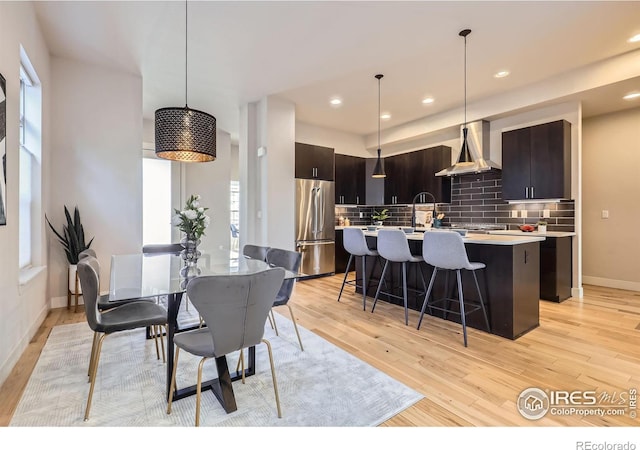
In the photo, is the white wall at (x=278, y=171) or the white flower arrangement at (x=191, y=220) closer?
the white flower arrangement at (x=191, y=220)

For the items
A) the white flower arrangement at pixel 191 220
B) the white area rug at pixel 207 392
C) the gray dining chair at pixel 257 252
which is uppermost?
the white flower arrangement at pixel 191 220

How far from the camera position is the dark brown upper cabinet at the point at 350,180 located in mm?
6395

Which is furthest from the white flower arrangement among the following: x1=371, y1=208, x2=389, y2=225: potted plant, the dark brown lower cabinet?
x1=371, y1=208, x2=389, y2=225: potted plant

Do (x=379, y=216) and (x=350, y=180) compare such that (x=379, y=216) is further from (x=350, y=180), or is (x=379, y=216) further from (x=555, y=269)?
(x=555, y=269)

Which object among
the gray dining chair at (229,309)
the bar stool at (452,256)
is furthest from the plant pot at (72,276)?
the bar stool at (452,256)

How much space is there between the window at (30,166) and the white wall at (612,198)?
7269 millimetres

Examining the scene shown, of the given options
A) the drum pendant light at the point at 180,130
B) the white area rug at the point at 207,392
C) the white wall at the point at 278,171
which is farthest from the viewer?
the white wall at the point at 278,171

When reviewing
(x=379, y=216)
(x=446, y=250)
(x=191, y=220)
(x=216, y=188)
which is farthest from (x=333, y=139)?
(x=191, y=220)

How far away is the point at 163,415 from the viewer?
171cm

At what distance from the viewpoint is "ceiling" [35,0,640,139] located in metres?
2.76

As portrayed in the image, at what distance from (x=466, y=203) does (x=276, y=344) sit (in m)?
4.33

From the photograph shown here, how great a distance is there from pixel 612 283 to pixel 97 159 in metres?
7.41

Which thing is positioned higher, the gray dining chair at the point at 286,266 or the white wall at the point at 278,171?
the white wall at the point at 278,171

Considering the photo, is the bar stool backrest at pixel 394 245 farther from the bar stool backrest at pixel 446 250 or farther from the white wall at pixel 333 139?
the white wall at pixel 333 139
